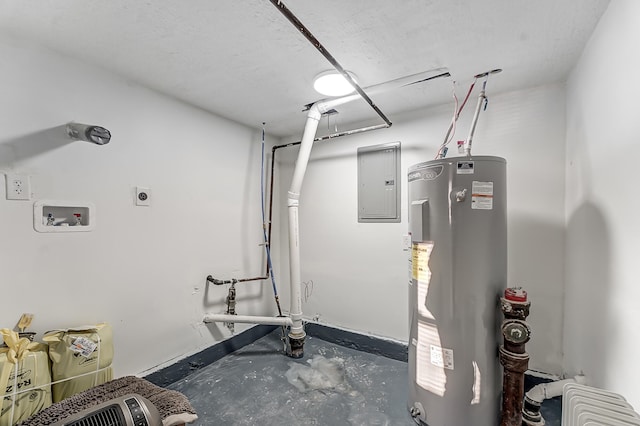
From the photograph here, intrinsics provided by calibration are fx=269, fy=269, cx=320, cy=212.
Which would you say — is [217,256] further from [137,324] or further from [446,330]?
[446,330]

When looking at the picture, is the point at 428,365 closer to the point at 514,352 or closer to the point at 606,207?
the point at 514,352

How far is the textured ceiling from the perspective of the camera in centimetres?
121

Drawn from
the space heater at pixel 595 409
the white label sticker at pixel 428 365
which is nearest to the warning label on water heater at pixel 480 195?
the white label sticker at pixel 428 365

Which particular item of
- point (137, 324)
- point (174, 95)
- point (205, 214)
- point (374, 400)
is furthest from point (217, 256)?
point (374, 400)

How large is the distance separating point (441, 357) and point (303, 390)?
1.04 metres

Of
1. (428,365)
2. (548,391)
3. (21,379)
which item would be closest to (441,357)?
(428,365)

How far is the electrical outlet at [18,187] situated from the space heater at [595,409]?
2.60 meters

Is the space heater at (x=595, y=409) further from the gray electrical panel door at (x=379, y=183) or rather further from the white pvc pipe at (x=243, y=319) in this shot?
the white pvc pipe at (x=243, y=319)

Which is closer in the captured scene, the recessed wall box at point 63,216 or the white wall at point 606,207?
the white wall at point 606,207

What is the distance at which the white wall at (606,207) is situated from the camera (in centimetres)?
101

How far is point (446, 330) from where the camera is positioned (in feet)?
4.80

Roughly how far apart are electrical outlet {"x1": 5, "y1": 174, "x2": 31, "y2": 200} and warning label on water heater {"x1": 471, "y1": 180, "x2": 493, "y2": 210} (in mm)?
2402

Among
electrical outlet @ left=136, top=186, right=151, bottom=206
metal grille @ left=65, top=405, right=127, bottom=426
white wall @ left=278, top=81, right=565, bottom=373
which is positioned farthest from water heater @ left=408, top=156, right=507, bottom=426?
electrical outlet @ left=136, top=186, right=151, bottom=206

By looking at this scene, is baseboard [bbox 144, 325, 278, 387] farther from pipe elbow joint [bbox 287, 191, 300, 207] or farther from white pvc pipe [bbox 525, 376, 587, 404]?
white pvc pipe [bbox 525, 376, 587, 404]
